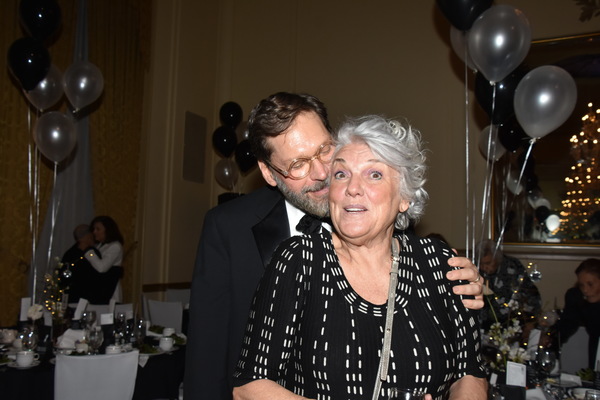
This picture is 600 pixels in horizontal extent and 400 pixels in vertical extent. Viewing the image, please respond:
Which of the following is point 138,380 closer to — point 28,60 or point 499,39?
point 28,60

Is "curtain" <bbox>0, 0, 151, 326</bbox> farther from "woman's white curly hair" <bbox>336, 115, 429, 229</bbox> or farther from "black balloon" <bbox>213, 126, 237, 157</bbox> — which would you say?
"woman's white curly hair" <bbox>336, 115, 429, 229</bbox>

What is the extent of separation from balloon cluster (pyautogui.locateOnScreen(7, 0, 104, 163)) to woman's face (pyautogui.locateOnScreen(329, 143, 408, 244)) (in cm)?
A: 422

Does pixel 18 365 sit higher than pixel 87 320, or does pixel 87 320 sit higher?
pixel 87 320

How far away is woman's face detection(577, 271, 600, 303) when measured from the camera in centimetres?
466

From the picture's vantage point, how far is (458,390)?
1709 millimetres

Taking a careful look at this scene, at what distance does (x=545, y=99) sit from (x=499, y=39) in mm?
605

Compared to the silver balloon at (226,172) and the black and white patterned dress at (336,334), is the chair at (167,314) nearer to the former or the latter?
the silver balloon at (226,172)

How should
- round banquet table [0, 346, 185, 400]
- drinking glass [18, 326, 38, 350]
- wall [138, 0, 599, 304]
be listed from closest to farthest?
1. round banquet table [0, 346, 185, 400]
2. drinking glass [18, 326, 38, 350]
3. wall [138, 0, 599, 304]

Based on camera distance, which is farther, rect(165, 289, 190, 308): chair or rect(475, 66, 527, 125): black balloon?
rect(165, 289, 190, 308): chair

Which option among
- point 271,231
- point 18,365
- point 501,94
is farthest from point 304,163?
point 501,94

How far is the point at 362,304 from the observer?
164cm

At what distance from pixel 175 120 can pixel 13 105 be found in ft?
7.26

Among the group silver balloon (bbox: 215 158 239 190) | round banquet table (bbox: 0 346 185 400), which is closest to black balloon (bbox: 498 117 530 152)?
silver balloon (bbox: 215 158 239 190)

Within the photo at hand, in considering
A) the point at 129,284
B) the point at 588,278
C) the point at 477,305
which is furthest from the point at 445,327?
the point at 129,284
